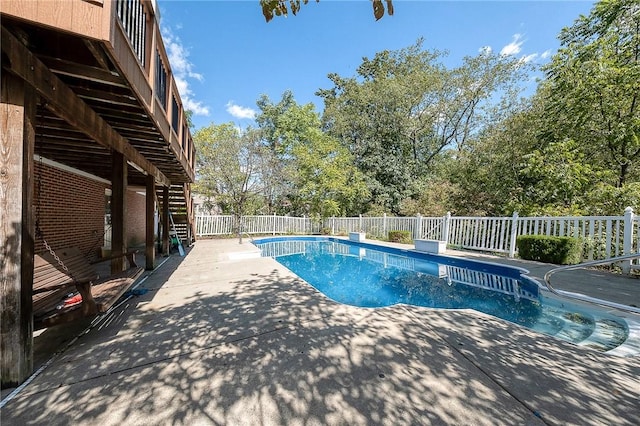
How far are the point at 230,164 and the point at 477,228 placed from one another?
12.3m

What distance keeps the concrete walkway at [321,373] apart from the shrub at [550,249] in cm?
482

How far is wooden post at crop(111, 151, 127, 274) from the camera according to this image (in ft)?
12.7

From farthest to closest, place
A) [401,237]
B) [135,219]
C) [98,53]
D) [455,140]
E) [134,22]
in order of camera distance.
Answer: [455,140] → [401,237] → [135,219] → [134,22] → [98,53]

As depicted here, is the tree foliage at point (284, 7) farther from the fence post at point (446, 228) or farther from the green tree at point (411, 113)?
the green tree at point (411, 113)

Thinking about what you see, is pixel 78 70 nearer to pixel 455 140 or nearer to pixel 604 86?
pixel 604 86

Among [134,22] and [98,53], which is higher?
[134,22]

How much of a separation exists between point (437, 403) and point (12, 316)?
2957 mm

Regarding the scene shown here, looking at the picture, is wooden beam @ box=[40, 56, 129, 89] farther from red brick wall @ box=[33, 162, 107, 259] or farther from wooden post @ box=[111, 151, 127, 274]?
red brick wall @ box=[33, 162, 107, 259]

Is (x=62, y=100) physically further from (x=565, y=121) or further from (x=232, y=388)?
(x=565, y=121)

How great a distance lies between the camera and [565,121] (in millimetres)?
9547

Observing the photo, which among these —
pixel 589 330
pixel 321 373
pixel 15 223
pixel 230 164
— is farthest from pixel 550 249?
pixel 230 164

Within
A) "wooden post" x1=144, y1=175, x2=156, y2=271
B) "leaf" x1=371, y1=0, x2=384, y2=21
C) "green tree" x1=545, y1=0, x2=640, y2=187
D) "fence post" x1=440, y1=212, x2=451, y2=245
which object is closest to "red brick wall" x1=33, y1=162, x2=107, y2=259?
"wooden post" x1=144, y1=175, x2=156, y2=271

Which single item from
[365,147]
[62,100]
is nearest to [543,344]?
[62,100]

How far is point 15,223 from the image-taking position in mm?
1787
